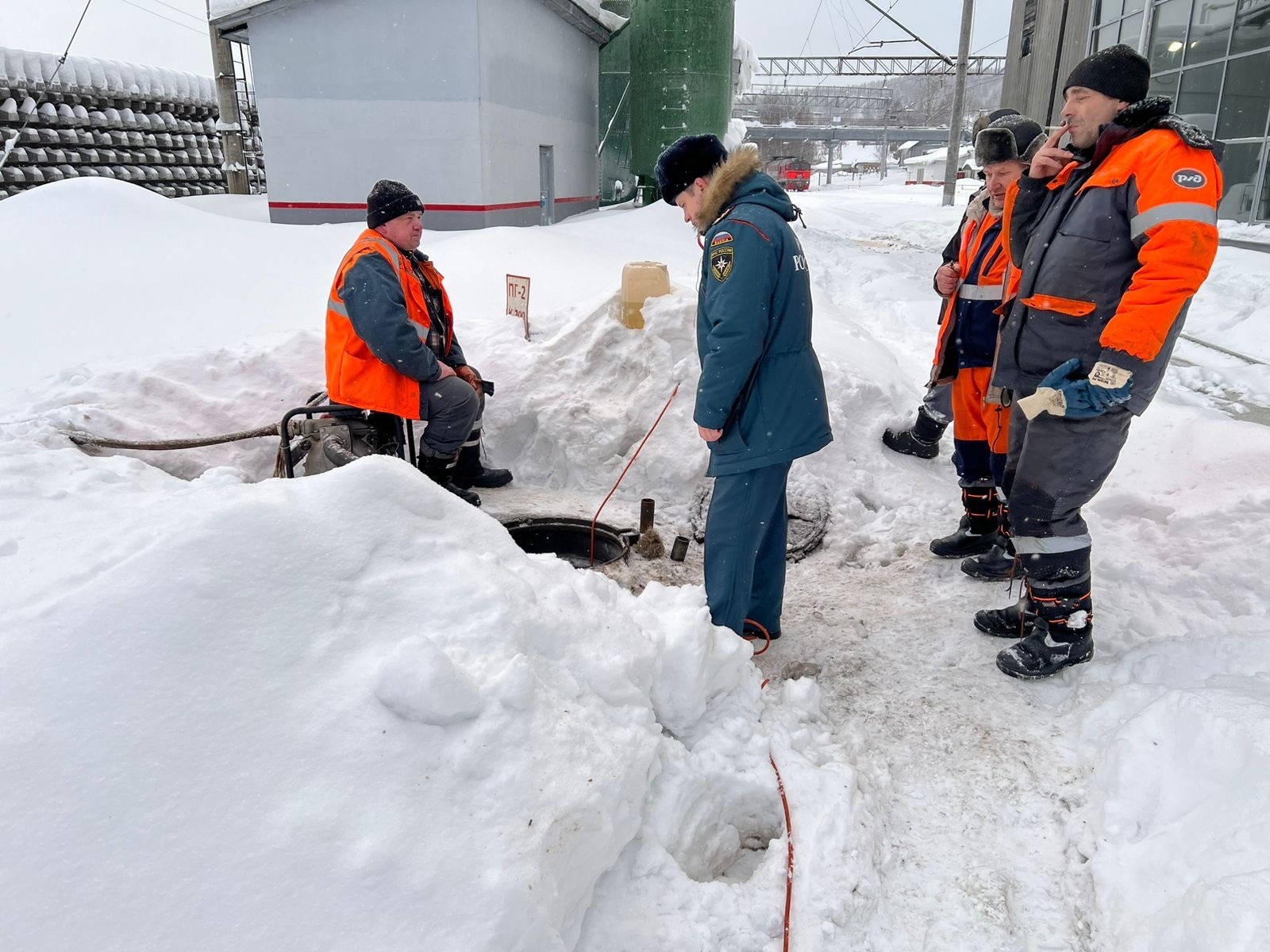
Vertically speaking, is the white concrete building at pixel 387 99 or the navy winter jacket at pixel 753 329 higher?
the white concrete building at pixel 387 99

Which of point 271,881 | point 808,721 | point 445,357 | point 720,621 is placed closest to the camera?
point 271,881

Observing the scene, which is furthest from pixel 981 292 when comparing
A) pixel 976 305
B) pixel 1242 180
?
pixel 1242 180

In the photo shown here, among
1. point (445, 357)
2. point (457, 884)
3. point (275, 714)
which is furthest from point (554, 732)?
point (445, 357)

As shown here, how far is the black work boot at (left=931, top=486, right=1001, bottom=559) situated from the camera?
418 centimetres

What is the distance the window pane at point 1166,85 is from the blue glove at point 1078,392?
14.9 meters

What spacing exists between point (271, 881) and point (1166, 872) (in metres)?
2.20

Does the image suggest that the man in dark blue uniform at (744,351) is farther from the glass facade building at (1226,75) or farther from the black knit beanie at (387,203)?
the glass facade building at (1226,75)

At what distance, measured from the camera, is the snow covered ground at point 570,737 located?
162cm

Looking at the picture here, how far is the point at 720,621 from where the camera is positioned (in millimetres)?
3273

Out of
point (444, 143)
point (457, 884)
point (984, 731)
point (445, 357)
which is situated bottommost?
point (984, 731)

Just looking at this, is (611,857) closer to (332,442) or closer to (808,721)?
(808,721)

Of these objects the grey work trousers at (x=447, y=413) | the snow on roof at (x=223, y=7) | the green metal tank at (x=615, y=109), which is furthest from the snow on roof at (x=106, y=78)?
the grey work trousers at (x=447, y=413)

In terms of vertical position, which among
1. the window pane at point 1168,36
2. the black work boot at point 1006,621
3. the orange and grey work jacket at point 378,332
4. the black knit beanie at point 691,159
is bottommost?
the black work boot at point 1006,621

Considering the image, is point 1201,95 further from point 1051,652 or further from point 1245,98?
point 1051,652
